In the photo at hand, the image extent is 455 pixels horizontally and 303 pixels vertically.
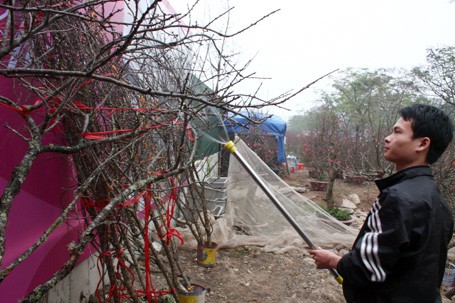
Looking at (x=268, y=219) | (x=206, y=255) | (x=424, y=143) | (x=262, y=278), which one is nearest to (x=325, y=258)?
(x=424, y=143)

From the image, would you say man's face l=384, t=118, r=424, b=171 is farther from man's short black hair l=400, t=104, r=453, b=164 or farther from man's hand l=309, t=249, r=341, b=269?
man's hand l=309, t=249, r=341, b=269

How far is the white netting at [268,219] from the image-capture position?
5.73 meters

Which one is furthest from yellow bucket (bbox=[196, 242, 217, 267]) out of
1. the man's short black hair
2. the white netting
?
the man's short black hair

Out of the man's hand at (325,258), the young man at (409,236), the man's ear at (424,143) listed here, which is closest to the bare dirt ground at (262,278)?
the man's hand at (325,258)

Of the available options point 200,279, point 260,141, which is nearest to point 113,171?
point 200,279

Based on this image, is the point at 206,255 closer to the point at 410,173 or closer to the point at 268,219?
the point at 268,219

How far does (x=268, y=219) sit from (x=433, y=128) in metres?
4.56

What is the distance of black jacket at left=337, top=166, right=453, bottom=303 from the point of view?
5.25 feet

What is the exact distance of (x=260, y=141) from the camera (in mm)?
12875

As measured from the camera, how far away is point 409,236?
1603 mm

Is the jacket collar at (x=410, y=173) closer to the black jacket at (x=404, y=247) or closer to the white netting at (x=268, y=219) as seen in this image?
the black jacket at (x=404, y=247)

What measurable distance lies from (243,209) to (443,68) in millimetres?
12923

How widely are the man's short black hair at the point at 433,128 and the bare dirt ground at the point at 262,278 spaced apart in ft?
9.65

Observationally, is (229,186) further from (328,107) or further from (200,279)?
(328,107)
